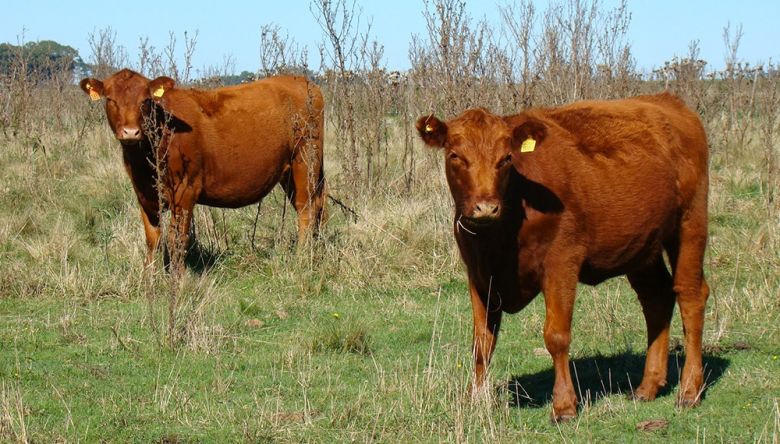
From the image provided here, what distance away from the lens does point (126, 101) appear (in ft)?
31.4

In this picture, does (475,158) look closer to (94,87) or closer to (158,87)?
(158,87)

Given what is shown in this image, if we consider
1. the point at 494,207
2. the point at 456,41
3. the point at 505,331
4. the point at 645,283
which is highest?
A: the point at 456,41

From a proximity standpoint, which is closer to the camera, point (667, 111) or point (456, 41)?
point (667, 111)

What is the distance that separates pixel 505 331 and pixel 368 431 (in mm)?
2853

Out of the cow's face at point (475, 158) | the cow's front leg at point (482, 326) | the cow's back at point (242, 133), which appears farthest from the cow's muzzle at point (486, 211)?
the cow's back at point (242, 133)

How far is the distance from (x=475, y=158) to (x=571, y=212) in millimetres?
657

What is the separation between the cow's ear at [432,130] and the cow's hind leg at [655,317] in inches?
69.5

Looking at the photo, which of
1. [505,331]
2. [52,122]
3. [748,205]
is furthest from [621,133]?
[52,122]

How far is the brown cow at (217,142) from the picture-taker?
9.66 metres

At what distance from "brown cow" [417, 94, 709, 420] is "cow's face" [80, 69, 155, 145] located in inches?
172

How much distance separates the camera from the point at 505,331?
7973 millimetres

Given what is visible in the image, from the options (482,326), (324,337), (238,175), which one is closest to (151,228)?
Result: (238,175)

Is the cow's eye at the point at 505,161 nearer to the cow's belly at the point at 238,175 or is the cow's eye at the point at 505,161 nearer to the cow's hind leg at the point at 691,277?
the cow's hind leg at the point at 691,277

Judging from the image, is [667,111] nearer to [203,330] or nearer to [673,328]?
[673,328]
